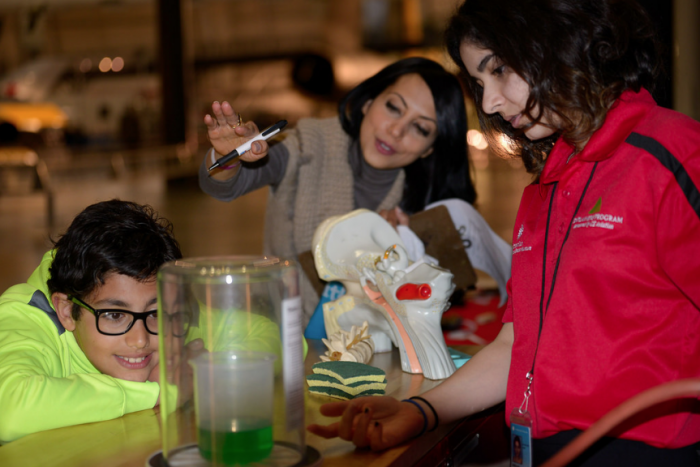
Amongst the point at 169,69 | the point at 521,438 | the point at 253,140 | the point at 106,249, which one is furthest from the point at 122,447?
the point at 169,69

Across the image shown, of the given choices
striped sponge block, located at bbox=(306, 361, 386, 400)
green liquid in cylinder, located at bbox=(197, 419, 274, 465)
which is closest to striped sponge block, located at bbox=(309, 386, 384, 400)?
striped sponge block, located at bbox=(306, 361, 386, 400)

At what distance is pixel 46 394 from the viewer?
40.9 inches

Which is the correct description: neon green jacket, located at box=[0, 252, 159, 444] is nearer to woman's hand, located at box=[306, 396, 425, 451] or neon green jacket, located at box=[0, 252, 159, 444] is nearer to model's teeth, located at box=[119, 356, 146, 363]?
model's teeth, located at box=[119, 356, 146, 363]

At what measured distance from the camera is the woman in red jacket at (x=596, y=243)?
88cm

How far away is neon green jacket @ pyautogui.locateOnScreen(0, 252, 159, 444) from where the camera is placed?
1031 millimetres

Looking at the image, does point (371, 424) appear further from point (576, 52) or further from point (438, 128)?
point (438, 128)

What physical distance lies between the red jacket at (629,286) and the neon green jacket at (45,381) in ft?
2.17

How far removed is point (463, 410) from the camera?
109 cm

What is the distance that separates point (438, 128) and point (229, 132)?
753 mm

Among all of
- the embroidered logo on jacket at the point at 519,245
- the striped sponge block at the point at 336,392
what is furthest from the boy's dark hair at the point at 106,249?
the embroidered logo on jacket at the point at 519,245

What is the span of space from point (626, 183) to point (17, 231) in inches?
260

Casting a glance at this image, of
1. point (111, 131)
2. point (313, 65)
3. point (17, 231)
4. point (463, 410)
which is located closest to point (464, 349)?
point (463, 410)

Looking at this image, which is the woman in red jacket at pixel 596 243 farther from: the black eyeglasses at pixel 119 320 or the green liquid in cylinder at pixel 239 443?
the black eyeglasses at pixel 119 320

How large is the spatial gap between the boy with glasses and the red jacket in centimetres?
66
